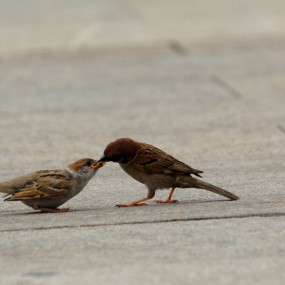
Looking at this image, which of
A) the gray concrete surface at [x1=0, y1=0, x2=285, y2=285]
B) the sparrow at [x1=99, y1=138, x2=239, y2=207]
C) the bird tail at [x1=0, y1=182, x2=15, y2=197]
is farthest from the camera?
the sparrow at [x1=99, y1=138, x2=239, y2=207]

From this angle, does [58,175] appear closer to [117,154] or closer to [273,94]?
[117,154]

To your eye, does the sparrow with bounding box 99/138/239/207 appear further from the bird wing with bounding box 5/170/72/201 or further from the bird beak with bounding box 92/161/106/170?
the bird wing with bounding box 5/170/72/201

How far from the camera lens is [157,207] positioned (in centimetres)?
957

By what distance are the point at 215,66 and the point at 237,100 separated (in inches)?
143

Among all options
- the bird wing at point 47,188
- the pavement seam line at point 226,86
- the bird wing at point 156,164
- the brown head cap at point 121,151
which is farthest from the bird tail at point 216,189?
the pavement seam line at point 226,86

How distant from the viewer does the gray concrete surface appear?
7.55 m

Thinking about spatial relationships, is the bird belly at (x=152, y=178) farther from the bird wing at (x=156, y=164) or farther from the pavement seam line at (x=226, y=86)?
the pavement seam line at (x=226, y=86)

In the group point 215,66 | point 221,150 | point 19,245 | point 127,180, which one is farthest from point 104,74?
point 19,245

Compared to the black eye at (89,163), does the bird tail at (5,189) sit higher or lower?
lower

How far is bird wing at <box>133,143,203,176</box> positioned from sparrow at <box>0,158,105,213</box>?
363 millimetres

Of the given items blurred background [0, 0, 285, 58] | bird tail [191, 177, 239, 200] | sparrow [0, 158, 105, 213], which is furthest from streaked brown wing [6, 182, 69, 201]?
blurred background [0, 0, 285, 58]

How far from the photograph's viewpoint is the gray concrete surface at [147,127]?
755 centimetres

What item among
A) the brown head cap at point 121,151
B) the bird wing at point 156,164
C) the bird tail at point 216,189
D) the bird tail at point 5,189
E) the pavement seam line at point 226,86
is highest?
the pavement seam line at point 226,86

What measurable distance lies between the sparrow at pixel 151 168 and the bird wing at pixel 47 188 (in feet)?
1.29
